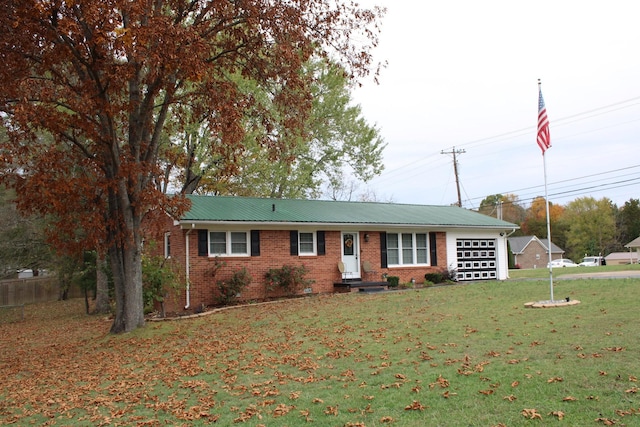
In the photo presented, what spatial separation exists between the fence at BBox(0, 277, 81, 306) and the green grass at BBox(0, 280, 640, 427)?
1821 centimetres

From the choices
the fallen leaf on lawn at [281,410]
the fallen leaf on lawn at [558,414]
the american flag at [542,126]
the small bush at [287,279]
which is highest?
the american flag at [542,126]

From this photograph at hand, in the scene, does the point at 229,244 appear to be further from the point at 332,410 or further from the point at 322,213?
the point at 332,410

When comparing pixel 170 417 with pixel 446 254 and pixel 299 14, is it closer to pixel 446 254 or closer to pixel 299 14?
pixel 299 14

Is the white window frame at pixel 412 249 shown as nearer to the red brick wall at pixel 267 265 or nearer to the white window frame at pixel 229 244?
the red brick wall at pixel 267 265

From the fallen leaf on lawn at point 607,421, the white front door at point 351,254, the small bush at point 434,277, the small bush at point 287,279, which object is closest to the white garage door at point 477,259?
the small bush at point 434,277

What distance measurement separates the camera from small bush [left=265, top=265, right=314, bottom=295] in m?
19.0

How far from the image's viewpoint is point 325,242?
819 inches

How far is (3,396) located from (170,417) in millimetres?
3899

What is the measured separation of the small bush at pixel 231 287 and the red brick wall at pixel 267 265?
33 centimetres

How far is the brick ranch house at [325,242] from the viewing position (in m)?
18.2

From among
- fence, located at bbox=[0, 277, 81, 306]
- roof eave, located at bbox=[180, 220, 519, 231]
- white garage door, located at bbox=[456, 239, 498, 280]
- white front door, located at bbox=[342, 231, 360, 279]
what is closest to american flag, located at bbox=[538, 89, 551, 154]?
roof eave, located at bbox=[180, 220, 519, 231]

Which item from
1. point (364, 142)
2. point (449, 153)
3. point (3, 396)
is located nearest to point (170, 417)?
point (3, 396)

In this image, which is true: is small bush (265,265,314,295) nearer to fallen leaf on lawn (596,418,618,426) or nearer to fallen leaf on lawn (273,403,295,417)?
fallen leaf on lawn (273,403,295,417)

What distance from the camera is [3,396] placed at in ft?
28.2
